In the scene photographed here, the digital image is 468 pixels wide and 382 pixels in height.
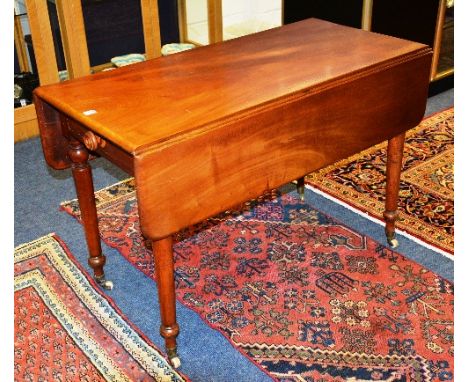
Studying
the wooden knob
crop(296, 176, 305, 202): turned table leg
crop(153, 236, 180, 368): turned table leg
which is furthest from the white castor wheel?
the wooden knob

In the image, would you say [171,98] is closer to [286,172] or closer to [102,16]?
[286,172]

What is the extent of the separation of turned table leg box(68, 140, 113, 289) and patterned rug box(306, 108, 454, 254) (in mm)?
1240

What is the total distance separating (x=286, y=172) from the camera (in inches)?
81.3

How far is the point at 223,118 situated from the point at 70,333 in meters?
1.06

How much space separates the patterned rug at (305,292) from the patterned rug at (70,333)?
259 mm

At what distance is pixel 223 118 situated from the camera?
5.98ft

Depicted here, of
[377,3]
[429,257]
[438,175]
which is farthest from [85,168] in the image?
[377,3]

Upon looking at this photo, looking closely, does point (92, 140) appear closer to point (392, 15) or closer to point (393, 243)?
point (393, 243)

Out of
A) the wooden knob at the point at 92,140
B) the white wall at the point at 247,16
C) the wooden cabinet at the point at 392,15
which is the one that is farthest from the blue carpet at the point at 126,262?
the white wall at the point at 247,16

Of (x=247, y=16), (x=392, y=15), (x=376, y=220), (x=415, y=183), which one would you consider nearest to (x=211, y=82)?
(x=376, y=220)

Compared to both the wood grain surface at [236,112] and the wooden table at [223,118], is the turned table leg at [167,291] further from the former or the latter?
the wood grain surface at [236,112]

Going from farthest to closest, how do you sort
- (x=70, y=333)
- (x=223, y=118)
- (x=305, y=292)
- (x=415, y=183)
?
1. (x=415, y=183)
2. (x=305, y=292)
3. (x=70, y=333)
4. (x=223, y=118)

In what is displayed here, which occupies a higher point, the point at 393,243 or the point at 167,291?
the point at 167,291

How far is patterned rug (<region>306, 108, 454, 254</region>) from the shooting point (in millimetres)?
2875
